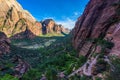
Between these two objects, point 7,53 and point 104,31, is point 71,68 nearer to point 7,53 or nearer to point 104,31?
point 104,31

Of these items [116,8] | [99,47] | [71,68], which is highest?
[116,8]

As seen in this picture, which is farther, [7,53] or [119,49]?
[7,53]

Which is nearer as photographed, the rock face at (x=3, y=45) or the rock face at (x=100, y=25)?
the rock face at (x=100, y=25)

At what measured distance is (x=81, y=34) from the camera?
12950cm

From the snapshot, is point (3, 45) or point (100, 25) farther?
point (3, 45)

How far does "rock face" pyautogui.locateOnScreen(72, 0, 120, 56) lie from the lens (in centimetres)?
9009

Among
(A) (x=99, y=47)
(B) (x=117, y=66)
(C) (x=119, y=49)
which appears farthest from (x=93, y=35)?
(B) (x=117, y=66)

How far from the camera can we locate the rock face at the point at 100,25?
296 ft

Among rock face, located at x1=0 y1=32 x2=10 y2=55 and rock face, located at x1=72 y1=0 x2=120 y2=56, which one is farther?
rock face, located at x1=0 y1=32 x2=10 y2=55

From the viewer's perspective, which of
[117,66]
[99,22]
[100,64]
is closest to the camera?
[117,66]

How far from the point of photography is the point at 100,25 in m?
107

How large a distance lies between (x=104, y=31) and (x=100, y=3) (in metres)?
21.7

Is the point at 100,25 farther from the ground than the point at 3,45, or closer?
farther from the ground

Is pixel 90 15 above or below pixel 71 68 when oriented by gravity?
above
